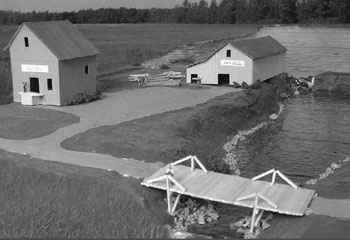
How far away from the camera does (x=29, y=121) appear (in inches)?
1224

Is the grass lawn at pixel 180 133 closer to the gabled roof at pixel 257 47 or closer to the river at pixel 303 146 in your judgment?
the river at pixel 303 146

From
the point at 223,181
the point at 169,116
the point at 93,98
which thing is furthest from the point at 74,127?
the point at 223,181

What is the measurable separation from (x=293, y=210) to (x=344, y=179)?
5047 mm

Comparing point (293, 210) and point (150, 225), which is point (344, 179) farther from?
point (150, 225)

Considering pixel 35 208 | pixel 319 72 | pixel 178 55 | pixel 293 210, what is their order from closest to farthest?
1. pixel 35 208
2. pixel 293 210
3. pixel 319 72
4. pixel 178 55

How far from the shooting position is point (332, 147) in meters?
31.5

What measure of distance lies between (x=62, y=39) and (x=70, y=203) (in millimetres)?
22158

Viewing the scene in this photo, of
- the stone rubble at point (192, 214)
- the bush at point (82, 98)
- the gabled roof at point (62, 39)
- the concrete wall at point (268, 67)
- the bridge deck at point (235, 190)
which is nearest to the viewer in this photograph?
the bridge deck at point (235, 190)

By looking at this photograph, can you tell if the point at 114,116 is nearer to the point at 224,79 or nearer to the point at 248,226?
the point at 248,226

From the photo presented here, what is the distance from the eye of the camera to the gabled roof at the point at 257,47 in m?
45.4

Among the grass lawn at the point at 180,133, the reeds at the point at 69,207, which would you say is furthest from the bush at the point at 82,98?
the reeds at the point at 69,207

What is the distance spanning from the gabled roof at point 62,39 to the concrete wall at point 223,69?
419 inches

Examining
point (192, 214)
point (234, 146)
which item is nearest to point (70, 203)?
point (192, 214)

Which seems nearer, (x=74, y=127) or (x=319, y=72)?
(x=74, y=127)
